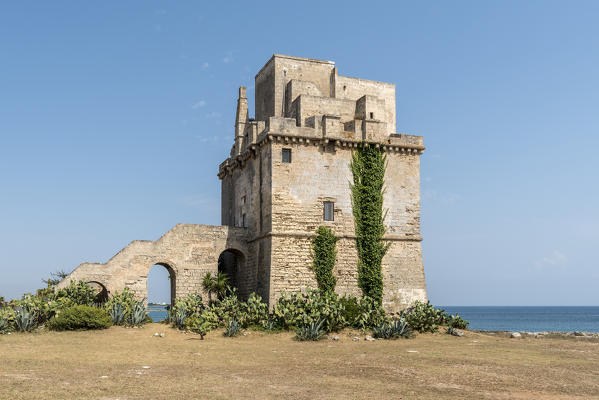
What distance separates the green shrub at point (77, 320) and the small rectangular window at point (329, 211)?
1081cm

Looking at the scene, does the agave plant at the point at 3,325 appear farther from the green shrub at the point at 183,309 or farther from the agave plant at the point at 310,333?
the agave plant at the point at 310,333

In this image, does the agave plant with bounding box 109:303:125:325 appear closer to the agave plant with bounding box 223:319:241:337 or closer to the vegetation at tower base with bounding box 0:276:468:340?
the vegetation at tower base with bounding box 0:276:468:340

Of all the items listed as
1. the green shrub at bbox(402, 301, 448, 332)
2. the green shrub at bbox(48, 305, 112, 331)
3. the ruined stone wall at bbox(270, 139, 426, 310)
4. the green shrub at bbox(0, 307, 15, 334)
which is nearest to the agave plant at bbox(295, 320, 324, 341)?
the ruined stone wall at bbox(270, 139, 426, 310)

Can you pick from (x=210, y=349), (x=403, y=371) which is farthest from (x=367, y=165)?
(x=403, y=371)

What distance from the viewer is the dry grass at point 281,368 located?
38.3ft

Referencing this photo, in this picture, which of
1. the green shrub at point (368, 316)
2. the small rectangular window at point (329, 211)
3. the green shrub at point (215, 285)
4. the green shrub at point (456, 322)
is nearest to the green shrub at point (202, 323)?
the green shrub at point (215, 285)

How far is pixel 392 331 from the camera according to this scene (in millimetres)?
23125

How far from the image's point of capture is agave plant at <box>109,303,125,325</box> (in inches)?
910

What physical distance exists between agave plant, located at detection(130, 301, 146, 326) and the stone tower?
542cm

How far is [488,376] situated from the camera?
14.2m

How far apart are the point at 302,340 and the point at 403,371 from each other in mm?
7612

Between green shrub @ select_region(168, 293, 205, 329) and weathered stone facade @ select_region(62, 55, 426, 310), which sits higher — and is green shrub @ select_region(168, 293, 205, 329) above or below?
below

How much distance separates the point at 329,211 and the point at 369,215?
198cm

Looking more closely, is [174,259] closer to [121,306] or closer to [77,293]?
[121,306]
